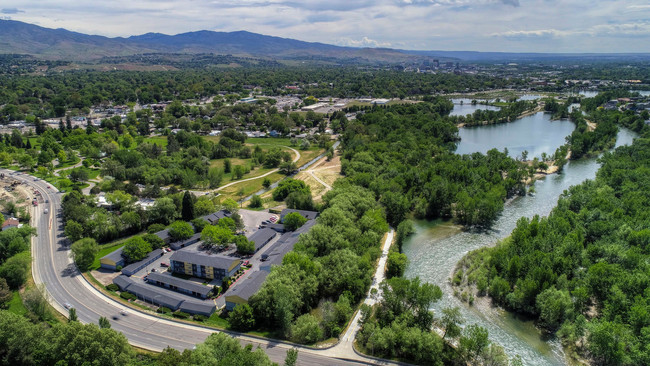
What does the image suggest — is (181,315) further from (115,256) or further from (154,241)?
(115,256)

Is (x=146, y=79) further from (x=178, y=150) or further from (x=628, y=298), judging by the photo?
(x=628, y=298)

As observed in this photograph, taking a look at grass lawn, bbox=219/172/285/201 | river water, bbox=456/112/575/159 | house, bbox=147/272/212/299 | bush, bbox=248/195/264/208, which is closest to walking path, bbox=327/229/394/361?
house, bbox=147/272/212/299

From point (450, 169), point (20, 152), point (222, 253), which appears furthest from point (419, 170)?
point (20, 152)

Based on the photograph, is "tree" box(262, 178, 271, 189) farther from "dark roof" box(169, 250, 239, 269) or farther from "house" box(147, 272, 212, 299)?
"house" box(147, 272, 212, 299)

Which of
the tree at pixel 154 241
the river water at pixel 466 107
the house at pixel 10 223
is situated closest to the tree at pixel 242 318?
the tree at pixel 154 241

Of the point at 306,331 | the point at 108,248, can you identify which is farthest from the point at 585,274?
the point at 108,248

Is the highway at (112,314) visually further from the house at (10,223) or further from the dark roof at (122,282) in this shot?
the house at (10,223)

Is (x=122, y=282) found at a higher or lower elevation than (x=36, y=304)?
lower
